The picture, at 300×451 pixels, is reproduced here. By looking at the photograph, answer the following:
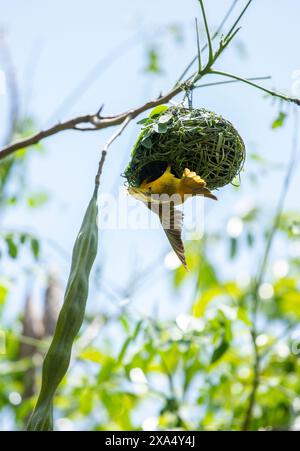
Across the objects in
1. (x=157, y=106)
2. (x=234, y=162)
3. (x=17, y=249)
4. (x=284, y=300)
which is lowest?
(x=284, y=300)

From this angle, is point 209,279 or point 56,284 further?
point 56,284

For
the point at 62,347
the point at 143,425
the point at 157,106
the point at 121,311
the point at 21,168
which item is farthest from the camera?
the point at 21,168

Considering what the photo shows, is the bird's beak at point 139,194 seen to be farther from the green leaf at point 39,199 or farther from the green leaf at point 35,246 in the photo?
the green leaf at point 39,199

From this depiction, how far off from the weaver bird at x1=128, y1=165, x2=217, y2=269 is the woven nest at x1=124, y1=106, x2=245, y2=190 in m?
0.07

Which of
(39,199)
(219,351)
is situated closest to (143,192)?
(219,351)

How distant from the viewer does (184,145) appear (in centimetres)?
204

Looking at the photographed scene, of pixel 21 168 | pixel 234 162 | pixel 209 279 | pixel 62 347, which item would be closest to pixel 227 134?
pixel 234 162

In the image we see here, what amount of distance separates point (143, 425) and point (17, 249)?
0.80 metres

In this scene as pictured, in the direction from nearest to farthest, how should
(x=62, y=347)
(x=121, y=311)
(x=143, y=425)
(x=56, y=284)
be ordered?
(x=62, y=347) → (x=143, y=425) → (x=121, y=311) → (x=56, y=284)

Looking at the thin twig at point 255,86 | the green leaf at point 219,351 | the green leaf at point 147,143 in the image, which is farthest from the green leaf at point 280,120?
the green leaf at point 219,351

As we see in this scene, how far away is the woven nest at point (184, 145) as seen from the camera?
204cm

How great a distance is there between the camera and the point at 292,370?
142 inches

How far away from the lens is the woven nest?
204cm

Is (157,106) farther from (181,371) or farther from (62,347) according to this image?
(181,371)
